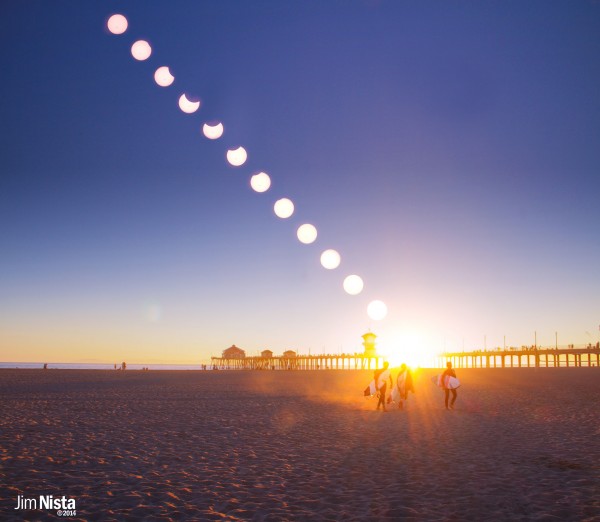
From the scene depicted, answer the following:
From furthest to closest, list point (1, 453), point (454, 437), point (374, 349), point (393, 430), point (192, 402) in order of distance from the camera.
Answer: point (374, 349) → point (192, 402) → point (393, 430) → point (454, 437) → point (1, 453)

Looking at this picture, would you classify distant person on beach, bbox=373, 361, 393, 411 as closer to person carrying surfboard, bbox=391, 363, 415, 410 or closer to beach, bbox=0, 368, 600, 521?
person carrying surfboard, bbox=391, 363, 415, 410

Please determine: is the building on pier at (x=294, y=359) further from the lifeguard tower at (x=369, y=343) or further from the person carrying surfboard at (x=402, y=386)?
the person carrying surfboard at (x=402, y=386)

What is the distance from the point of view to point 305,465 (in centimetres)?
960

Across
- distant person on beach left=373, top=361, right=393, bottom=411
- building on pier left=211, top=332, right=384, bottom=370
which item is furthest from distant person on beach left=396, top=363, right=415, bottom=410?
building on pier left=211, top=332, right=384, bottom=370

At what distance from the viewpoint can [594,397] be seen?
24.4 m

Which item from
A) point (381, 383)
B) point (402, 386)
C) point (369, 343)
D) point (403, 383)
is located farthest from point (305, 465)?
point (369, 343)

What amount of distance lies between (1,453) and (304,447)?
6.16m

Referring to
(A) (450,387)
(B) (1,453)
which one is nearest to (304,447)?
(B) (1,453)

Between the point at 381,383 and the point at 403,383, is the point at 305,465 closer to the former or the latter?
the point at 381,383

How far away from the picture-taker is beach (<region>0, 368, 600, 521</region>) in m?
6.80

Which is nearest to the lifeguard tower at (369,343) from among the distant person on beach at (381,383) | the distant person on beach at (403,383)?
the distant person on beach at (403,383)

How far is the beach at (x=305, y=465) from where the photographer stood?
268 inches

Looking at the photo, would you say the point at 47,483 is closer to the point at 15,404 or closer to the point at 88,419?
the point at 88,419

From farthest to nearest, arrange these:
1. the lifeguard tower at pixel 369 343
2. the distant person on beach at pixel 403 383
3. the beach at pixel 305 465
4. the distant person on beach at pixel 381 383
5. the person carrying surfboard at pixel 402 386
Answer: the lifeguard tower at pixel 369 343, the distant person on beach at pixel 403 383, the person carrying surfboard at pixel 402 386, the distant person on beach at pixel 381 383, the beach at pixel 305 465
